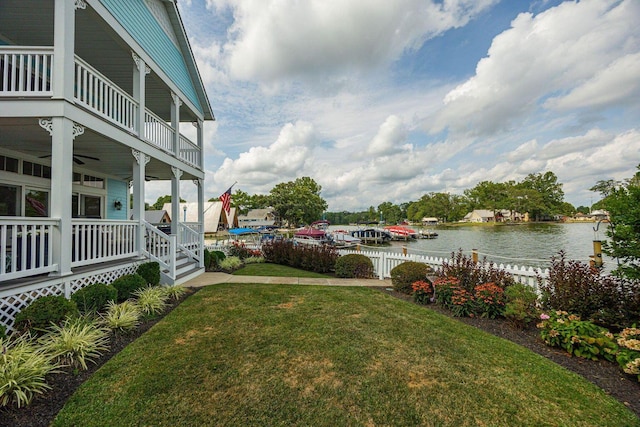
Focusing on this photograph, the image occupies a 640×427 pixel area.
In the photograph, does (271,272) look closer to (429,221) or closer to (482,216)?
(482,216)

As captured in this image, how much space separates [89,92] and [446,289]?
853 centimetres

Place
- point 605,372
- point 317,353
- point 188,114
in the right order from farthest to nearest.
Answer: point 188,114
point 317,353
point 605,372

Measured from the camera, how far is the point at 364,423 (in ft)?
8.54

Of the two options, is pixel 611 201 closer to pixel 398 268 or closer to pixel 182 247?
pixel 398 268

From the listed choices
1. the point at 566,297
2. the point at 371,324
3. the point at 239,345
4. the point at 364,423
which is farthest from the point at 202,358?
the point at 566,297

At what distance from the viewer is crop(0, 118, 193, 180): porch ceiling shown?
18.1ft

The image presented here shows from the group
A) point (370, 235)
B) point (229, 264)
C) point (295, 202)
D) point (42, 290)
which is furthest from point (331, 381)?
point (295, 202)

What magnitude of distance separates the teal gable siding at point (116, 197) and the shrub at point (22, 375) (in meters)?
8.70

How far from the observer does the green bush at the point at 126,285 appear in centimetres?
572

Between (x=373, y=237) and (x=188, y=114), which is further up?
(x=188, y=114)

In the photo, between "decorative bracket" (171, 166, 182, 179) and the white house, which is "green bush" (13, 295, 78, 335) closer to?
the white house

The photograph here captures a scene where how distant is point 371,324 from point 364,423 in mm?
2510

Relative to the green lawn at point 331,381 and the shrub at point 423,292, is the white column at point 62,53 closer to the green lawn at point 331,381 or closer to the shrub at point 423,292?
the green lawn at point 331,381

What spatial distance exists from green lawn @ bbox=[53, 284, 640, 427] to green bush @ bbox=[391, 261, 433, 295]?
208 centimetres
